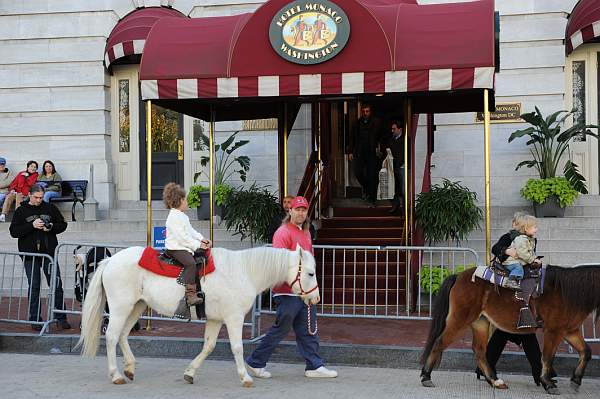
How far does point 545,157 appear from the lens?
14383 mm

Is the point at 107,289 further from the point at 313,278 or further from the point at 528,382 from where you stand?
the point at 528,382

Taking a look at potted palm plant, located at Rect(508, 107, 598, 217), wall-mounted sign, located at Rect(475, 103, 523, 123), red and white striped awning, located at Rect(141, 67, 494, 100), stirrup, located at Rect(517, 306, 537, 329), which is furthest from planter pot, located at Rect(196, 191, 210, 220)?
stirrup, located at Rect(517, 306, 537, 329)

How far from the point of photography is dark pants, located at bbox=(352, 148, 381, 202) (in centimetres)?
1522

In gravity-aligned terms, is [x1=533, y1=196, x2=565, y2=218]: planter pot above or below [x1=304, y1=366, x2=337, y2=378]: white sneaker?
above

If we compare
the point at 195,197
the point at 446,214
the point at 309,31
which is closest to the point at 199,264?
the point at 309,31

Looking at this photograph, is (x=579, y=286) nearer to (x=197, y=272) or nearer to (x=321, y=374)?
(x=321, y=374)

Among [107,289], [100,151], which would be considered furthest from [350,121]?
[107,289]

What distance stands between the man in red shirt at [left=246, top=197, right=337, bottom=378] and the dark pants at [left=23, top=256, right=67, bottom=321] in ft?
10.8

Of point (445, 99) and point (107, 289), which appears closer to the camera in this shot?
point (107, 289)

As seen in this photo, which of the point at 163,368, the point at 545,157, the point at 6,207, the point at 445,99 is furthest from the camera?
the point at 6,207

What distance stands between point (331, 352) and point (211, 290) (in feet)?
6.70

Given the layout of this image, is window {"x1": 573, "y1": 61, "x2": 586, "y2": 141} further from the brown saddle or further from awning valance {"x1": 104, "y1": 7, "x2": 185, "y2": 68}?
the brown saddle

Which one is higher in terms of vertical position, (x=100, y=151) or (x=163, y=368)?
(x=100, y=151)

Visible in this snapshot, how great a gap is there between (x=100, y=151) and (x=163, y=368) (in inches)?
340
